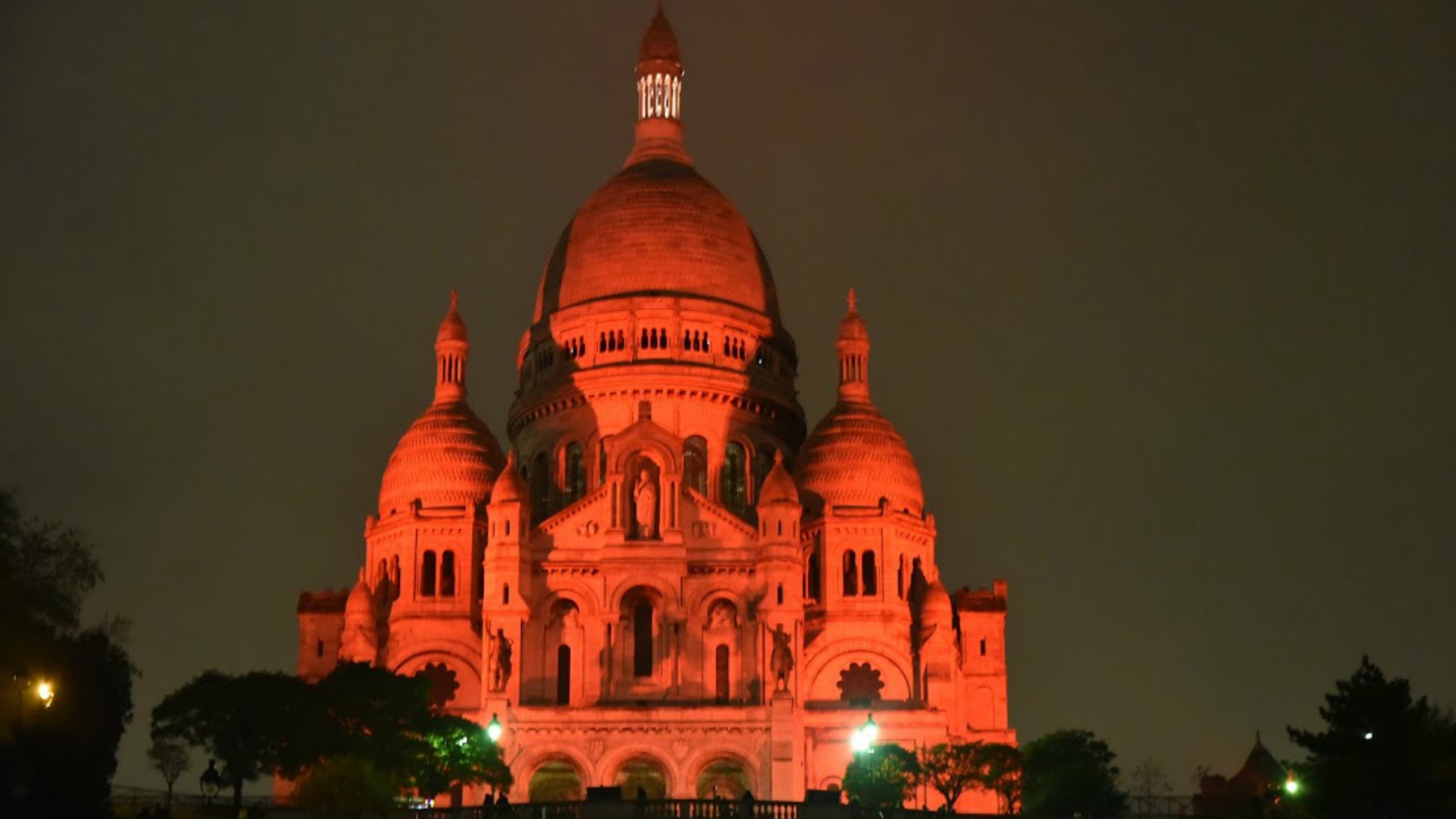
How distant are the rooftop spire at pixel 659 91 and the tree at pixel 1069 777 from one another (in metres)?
35.3

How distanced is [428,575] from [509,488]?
868 cm

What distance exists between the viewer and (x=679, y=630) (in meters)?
114

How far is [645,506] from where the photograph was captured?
381 feet

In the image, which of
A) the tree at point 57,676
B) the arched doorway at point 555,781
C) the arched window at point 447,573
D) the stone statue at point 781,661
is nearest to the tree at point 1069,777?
the stone statue at point 781,661

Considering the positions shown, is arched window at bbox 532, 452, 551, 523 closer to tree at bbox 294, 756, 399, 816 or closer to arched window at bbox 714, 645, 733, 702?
arched window at bbox 714, 645, 733, 702

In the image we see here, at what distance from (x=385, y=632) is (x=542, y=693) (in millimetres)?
9422

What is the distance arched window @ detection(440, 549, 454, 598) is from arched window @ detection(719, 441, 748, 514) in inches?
479

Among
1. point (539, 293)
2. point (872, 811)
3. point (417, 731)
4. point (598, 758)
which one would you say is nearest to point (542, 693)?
point (598, 758)

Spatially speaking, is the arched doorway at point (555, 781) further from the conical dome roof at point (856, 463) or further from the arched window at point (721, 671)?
the conical dome roof at point (856, 463)

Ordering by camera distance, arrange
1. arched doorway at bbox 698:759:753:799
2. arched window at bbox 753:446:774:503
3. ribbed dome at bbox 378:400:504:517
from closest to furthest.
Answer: arched doorway at bbox 698:759:753:799 → ribbed dome at bbox 378:400:504:517 → arched window at bbox 753:446:774:503

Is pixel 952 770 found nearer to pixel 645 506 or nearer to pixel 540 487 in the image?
pixel 645 506

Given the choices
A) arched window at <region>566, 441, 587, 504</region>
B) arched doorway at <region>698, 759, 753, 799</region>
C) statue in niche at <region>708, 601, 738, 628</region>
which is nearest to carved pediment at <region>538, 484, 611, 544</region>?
statue in niche at <region>708, 601, 738, 628</region>

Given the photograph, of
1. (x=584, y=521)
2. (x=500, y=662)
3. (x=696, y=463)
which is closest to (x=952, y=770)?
(x=500, y=662)

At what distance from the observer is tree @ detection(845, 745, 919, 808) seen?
95.7m
